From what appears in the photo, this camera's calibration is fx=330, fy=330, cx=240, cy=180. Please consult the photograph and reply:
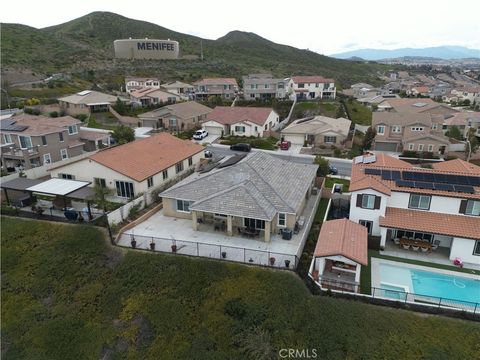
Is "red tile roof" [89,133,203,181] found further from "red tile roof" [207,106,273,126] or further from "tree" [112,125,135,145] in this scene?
"red tile roof" [207,106,273,126]

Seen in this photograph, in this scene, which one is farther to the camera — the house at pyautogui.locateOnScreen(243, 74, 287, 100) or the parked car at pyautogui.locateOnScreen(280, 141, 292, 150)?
the house at pyautogui.locateOnScreen(243, 74, 287, 100)

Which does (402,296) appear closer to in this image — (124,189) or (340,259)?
(340,259)

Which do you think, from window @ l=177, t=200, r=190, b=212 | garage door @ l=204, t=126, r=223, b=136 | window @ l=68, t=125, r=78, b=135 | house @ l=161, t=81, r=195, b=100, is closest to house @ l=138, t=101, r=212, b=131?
garage door @ l=204, t=126, r=223, b=136

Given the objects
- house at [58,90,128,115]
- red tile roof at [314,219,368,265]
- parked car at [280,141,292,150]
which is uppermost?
house at [58,90,128,115]

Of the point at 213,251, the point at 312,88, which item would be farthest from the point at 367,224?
the point at 312,88

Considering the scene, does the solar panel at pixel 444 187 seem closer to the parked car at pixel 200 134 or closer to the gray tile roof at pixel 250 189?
the gray tile roof at pixel 250 189

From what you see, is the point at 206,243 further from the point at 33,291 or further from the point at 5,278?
the point at 5,278
